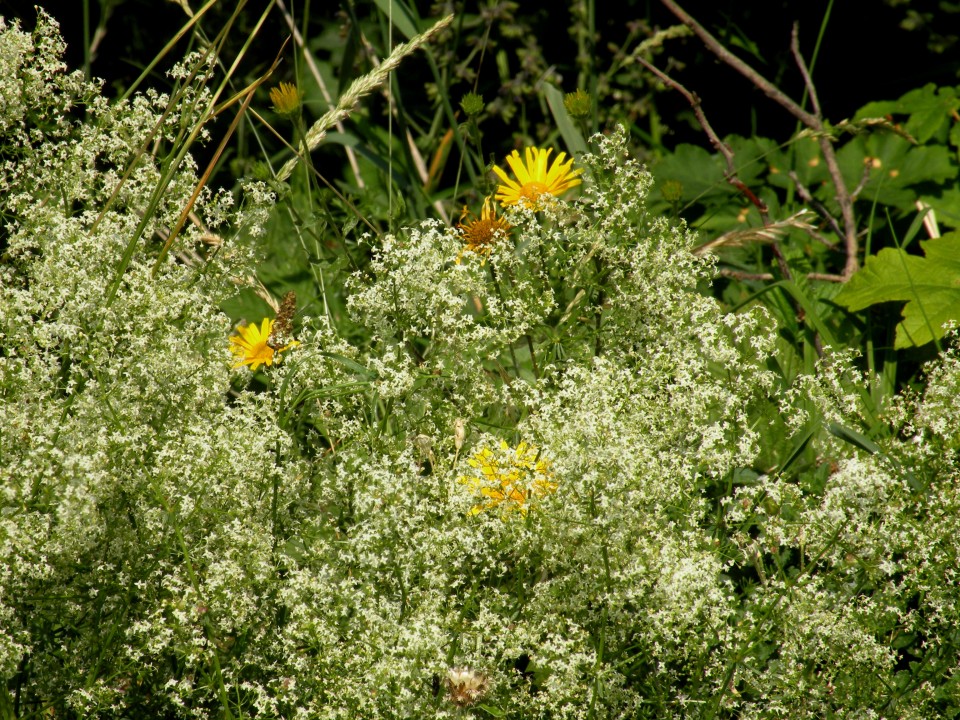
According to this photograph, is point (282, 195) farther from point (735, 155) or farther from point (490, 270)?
point (735, 155)

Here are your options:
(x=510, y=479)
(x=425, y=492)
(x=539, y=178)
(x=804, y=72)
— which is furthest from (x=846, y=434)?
(x=804, y=72)

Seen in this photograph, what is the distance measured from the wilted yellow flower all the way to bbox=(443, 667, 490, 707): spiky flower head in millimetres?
260

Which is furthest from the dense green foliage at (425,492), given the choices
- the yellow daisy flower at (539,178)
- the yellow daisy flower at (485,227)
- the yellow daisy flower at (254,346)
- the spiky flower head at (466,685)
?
the yellow daisy flower at (539,178)

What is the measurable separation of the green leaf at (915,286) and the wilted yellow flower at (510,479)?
5.68 ft

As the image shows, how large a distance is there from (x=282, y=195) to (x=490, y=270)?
480 millimetres

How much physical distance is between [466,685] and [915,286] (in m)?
2.00

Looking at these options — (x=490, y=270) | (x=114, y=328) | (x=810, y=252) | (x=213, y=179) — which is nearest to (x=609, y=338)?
(x=490, y=270)

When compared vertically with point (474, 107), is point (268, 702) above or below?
below

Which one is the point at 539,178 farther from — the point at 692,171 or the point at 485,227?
the point at 692,171

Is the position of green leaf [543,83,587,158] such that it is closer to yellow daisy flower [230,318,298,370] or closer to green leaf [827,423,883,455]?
yellow daisy flower [230,318,298,370]

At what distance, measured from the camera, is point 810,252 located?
3.63 metres

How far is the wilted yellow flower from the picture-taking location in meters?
1.61

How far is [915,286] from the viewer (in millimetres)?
3023

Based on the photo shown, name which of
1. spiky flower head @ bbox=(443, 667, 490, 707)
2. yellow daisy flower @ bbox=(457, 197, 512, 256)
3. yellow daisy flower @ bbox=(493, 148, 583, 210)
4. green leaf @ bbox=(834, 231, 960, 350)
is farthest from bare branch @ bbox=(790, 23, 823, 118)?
spiky flower head @ bbox=(443, 667, 490, 707)
